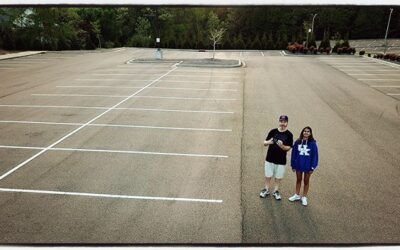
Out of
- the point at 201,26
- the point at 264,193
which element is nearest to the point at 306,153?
the point at 264,193

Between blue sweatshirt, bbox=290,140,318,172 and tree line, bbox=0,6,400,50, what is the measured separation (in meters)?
39.6

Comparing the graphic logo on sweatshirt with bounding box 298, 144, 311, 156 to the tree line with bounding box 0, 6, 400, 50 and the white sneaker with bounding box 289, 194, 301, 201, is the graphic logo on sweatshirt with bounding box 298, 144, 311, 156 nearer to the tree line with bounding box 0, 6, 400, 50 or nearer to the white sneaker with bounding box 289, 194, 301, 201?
the white sneaker with bounding box 289, 194, 301, 201

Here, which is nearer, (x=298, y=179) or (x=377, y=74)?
(x=298, y=179)

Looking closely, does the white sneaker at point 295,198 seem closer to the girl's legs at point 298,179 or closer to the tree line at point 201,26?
the girl's legs at point 298,179

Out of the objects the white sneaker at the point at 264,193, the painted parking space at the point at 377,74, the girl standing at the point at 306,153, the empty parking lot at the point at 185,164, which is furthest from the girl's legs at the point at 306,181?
the painted parking space at the point at 377,74

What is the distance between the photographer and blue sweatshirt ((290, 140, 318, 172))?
626cm

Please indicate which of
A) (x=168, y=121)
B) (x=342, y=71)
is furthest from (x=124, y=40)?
(x=168, y=121)

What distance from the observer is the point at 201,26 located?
198ft

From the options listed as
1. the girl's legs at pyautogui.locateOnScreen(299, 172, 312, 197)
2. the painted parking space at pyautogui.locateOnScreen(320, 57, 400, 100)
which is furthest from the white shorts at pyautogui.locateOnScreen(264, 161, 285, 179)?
the painted parking space at pyautogui.locateOnScreen(320, 57, 400, 100)

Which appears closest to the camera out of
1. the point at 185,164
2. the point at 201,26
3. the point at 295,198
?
the point at 295,198

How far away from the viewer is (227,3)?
369 centimetres

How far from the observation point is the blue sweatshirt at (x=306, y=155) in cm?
626

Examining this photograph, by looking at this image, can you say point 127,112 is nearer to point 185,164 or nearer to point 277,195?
point 185,164

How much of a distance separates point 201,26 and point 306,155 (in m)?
57.5
